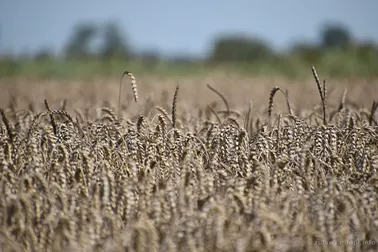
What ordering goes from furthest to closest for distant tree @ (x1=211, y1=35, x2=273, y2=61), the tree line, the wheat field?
distant tree @ (x1=211, y1=35, x2=273, y2=61), the tree line, the wheat field

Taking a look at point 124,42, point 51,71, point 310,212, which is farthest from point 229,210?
point 124,42

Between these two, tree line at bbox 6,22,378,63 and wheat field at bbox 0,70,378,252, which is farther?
tree line at bbox 6,22,378,63

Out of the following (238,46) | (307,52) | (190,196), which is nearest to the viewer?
(190,196)

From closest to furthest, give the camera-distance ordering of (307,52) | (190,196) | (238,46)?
(190,196)
(307,52)
(238,46)

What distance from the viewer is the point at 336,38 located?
287 feet

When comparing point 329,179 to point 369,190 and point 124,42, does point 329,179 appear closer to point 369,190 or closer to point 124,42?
point 369,190

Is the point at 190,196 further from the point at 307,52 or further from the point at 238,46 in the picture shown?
the point at 238,46

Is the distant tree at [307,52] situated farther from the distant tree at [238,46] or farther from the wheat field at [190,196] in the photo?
the distant tree at [238,46]

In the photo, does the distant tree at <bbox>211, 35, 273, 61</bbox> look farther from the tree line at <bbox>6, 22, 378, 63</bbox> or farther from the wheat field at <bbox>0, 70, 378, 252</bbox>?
the wheat field at <bbox>0, 70, 378, 252</bbox>

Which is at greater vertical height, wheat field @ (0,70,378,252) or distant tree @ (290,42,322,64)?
distant tree @ (290,42,322,64)

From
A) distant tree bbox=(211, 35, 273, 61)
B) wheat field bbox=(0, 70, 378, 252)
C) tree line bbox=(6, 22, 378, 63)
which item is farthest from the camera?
distant tree bbox=(211, 35, 273, 61)

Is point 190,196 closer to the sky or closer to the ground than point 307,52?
closer to the ground

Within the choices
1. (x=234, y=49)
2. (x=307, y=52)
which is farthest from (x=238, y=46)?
(x=307, y=52)

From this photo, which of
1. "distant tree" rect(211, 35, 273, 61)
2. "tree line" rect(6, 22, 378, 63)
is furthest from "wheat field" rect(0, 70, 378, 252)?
"distant tree" rect(211, 35, 273, 61)
